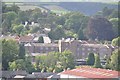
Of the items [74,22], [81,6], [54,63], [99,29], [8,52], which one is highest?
[81,6]

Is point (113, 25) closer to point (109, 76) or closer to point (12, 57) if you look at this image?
point (12, 57)

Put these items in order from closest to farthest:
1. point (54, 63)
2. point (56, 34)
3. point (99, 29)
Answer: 1. point (54, 63)
2. point (56, 34)
3. point (99, 29)

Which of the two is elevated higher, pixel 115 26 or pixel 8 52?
pixel 115 26

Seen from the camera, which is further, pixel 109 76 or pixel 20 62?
pixel 20 62

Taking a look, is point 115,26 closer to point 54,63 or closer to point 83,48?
point 83,48

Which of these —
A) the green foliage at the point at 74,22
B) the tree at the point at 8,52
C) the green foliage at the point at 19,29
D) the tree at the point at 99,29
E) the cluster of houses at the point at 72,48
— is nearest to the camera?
the tree at the point at 8,52

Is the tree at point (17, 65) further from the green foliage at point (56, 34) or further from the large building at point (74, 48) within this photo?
the green foliage at point (56, 34)

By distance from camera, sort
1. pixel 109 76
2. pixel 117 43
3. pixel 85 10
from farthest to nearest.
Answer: pixel 85 10 → pixel 117 43 → pixel 109 76

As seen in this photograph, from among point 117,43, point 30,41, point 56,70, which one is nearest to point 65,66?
point 56,70

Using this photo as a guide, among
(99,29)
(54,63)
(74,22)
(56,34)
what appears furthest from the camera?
(74,22)

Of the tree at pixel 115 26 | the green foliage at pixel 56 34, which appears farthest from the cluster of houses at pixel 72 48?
the tree at pixel 115 26

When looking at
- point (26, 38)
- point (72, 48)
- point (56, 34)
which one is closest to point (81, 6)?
point (56, 34)
